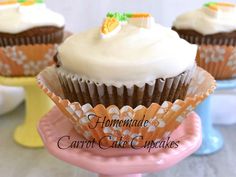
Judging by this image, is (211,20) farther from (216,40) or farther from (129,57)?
(129,57)

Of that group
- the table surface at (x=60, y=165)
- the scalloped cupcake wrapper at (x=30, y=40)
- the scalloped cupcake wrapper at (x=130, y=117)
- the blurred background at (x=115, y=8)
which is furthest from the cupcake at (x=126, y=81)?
the blurred background at (x=115, y=8)

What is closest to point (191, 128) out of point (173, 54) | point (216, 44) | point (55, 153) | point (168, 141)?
point (168, 141)

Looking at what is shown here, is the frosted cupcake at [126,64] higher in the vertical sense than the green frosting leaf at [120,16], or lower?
lower

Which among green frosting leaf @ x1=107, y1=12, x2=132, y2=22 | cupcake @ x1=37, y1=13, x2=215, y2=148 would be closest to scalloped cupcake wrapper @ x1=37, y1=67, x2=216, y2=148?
cupcake @ x1=37, y1=13, x2=215, y2=148

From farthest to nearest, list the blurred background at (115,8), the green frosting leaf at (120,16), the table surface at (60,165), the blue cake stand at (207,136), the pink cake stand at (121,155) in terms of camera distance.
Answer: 1. the blurred background at (115,8)
2. the blue cake stand at (207,136)
3. the table surface at (60,165)
4. the green frosting leaf at (120,16)
5. the pink cake stand at (121,155)

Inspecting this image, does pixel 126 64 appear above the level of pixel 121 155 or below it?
above

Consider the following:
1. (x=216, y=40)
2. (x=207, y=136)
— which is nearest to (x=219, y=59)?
(x=216, y=40)

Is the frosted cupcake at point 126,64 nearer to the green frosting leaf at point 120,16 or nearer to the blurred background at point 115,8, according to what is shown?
the green frosting leaf at point 120,16

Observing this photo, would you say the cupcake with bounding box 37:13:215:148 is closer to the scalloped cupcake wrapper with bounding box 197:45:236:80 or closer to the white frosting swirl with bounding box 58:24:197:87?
the white frosting swirl with bounding box 58:24:197:87

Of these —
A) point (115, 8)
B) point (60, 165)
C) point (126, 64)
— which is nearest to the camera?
point (126, 64)
